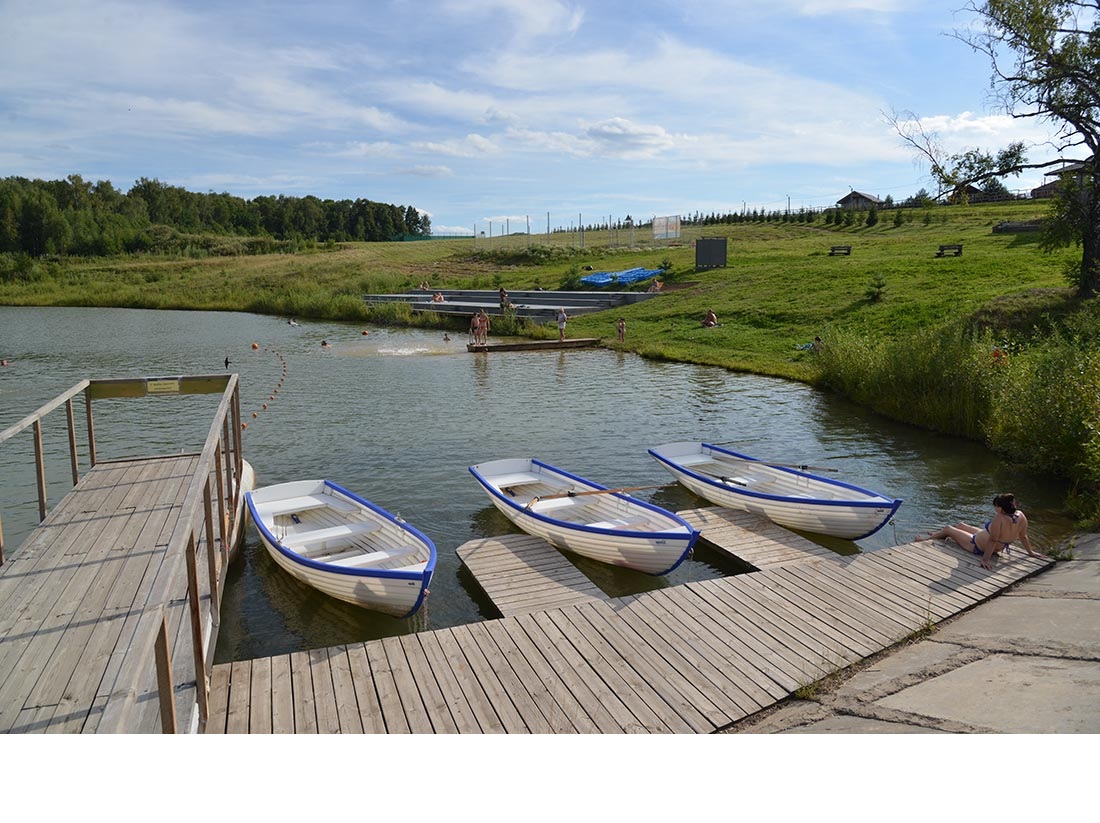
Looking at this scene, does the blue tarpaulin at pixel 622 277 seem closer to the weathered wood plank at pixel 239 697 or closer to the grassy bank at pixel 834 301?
the grassy bank at pixel 834 301

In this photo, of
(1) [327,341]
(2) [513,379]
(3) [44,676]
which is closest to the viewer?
(3) [44,676]

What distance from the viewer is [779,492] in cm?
1258

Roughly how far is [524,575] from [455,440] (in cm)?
833

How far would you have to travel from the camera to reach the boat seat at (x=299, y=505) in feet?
37.3

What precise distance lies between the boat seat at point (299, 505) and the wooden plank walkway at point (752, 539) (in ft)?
16.9

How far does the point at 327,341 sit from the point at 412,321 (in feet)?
21.9

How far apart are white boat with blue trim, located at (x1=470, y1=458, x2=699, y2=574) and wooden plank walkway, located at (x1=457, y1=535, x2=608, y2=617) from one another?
1.11ft

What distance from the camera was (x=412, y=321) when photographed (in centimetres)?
4297

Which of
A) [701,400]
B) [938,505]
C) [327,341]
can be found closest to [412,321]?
[327,341]

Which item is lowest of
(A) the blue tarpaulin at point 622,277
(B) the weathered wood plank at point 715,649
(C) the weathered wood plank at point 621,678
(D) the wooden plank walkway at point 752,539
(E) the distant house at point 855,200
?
(D) the wooden plank walkway at point 752,539

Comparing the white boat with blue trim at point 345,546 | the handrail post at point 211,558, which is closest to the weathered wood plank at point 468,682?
the white boat with blue trim at point 345,546

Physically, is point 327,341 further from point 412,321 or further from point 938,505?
point 938,505

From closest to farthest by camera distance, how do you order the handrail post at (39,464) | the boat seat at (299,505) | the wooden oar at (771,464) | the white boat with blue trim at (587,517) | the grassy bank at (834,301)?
the handrail post at (39,464) → the white boat with blue trim at (587,517) → the boat seat at (299,505) → the wooden oar at (771,464) → the grassy bank at (834,301)

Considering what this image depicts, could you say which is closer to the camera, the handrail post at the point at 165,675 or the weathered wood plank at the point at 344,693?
the handrail post at the point at 165,675
